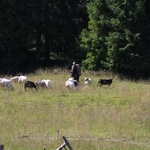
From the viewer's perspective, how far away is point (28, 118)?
16750 millimetres

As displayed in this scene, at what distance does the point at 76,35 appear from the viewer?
42.3m

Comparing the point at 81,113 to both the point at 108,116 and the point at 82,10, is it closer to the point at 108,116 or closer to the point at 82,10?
the point at 108,116

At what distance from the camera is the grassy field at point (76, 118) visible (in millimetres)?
12656

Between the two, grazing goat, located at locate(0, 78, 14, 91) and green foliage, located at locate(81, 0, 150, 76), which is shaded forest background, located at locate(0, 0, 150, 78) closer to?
green foliage, located at locate(81, 0, 150, 76)

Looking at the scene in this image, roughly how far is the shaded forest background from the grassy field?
33.5 feet

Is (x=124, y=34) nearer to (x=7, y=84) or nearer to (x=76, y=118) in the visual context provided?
(x=7, y=84)

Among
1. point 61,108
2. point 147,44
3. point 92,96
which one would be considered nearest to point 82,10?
point 147,44

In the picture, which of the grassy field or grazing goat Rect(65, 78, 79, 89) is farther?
grazing goat Rect(65, 78, 79, 89)

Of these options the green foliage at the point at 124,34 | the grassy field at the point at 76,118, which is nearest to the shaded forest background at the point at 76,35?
the green foliage at the point at 124,34

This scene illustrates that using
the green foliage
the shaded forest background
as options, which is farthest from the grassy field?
the shaded forest background

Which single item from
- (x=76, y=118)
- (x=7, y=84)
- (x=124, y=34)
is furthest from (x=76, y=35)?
(x=76, y=118)

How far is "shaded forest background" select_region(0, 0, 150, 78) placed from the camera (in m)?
34.7

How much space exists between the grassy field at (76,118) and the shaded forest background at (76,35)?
10.2 m

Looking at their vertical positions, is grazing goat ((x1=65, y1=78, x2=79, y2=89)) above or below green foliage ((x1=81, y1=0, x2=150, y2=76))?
below
